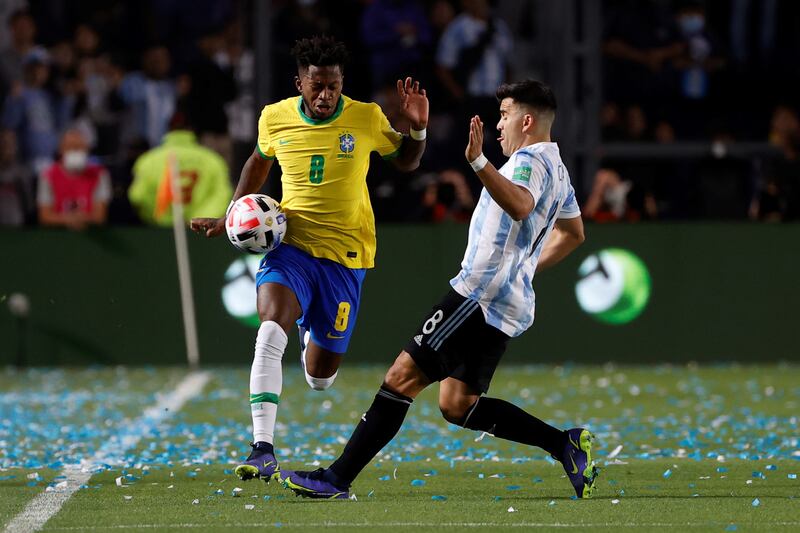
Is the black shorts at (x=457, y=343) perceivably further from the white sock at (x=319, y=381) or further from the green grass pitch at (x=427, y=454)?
the white sock at (x=319, y=381)

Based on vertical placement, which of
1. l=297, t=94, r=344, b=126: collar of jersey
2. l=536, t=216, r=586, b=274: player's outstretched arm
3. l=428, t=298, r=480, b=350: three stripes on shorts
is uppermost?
l=297, t=94, r=344, b=126: collar of jersey

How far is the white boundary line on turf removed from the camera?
691cm

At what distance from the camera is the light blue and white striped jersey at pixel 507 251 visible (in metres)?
7.46

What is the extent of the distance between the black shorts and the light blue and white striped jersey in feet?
0.17

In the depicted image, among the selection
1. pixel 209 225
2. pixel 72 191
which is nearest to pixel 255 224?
pixel 209 225

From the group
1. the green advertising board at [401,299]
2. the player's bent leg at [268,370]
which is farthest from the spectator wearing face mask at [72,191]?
the player's bent leg at [268,370]

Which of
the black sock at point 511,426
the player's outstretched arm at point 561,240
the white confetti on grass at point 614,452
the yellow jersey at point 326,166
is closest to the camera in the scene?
the black sock at point 511,426

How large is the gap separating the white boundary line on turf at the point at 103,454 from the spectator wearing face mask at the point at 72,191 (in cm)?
243

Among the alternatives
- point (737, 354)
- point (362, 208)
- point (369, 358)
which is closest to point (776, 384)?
point (737, 354)

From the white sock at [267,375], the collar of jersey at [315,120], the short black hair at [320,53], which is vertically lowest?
the white sock at [267,375]

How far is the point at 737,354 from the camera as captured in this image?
16688 mm

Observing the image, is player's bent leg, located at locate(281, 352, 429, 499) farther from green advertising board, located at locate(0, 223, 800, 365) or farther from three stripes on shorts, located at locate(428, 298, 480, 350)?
green advertising board, located at locate(0, 223, 800, 365)

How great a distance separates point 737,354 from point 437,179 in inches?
146

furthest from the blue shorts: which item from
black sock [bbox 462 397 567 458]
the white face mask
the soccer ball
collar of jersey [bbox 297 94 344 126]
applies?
the white face mask
